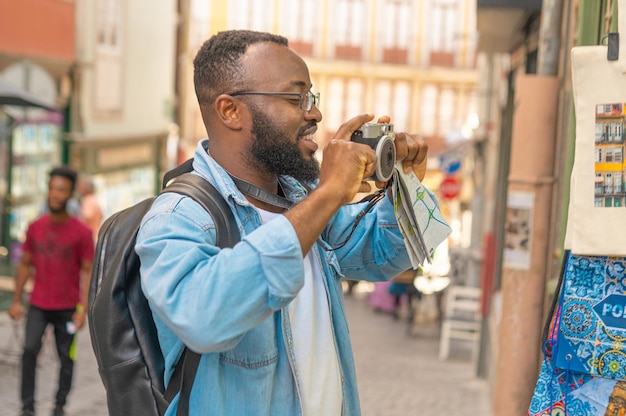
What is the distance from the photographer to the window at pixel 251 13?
3656 centimetres

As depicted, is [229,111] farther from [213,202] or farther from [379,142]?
[379,142]

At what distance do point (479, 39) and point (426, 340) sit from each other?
219 inches

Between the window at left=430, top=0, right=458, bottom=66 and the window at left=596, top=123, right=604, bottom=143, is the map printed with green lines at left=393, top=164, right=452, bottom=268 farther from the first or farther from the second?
the window at left=430, top=0, right=458, bottom=66

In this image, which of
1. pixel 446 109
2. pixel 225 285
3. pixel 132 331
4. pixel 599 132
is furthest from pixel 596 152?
pixel 446 109

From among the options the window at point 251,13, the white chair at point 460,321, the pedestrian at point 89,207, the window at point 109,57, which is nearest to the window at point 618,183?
the white chair at point 460,321

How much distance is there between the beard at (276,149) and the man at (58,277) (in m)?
4.53

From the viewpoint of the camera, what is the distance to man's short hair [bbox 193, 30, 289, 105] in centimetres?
247

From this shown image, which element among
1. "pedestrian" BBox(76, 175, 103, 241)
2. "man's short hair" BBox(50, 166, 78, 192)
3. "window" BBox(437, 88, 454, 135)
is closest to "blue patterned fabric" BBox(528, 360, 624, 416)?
"man's short hair" BBox(50, 166, 78, 192)

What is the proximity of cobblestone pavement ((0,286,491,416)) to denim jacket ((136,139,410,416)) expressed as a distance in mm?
5139

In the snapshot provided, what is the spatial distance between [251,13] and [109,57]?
658 inches

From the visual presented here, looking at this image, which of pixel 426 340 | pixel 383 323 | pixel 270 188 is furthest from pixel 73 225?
pixel 383 323

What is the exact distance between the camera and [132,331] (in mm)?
2410

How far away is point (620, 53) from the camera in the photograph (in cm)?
248

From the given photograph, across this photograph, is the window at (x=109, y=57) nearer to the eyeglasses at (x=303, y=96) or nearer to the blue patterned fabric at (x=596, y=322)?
the eyeglasses at (x=303, y=96)
